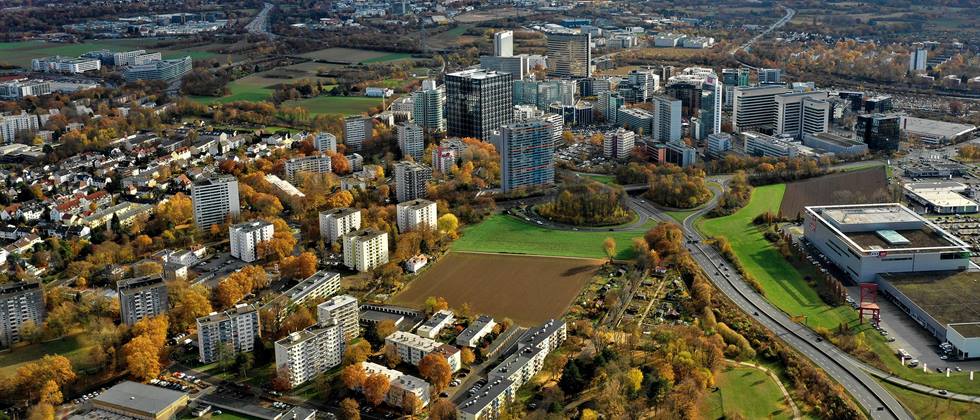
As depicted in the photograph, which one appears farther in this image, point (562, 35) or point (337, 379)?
point (562, 35)

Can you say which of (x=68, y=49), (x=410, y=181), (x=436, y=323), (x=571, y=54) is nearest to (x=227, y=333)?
(x=436, y=323)

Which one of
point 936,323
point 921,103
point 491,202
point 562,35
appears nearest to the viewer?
point 936,323

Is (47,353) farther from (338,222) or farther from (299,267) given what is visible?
(338,222)

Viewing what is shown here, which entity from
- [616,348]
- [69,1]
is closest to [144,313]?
[616,348]

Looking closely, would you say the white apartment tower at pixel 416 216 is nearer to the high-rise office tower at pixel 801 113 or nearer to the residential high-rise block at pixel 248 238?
the residential high-rise block at pixel 248 238

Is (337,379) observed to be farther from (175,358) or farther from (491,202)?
(491,202)

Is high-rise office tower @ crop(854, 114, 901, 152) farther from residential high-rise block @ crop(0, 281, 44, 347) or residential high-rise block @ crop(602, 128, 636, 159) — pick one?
residential high-rise block @ crop(0, 281, 44, 347)
